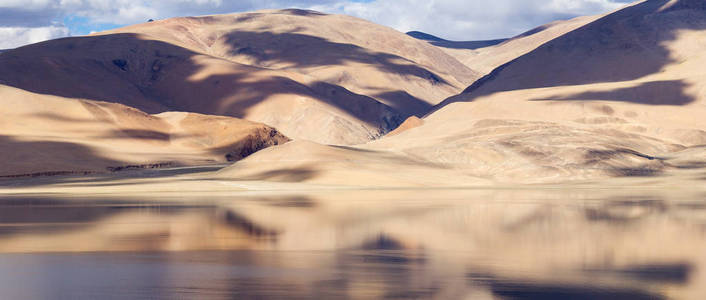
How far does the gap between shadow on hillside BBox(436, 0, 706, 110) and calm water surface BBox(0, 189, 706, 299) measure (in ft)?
334

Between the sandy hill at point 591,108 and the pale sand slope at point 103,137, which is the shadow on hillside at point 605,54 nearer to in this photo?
the sandy hill at point 591,108

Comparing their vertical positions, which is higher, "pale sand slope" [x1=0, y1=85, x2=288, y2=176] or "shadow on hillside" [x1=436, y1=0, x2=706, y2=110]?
"shadow on hillside" [x1=436, y1=0, x2=706, y2=110]

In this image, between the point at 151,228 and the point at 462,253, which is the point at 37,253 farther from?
the point at 462,253

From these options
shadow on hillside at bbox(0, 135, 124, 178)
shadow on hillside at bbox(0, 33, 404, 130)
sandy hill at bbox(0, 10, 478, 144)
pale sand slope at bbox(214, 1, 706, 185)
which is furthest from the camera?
shadow on hillside at bbox(0, 33, 404, 130)

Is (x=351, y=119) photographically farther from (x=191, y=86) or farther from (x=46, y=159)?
(x=46, y=159)

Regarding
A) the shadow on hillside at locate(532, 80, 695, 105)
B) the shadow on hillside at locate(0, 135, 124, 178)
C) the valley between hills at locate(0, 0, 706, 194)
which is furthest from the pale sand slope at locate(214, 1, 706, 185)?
the shadow on hillside at locate(0, 135, 124, 178)

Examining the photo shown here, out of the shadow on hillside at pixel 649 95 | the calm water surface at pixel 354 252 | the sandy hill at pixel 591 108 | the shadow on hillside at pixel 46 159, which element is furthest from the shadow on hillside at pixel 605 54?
the calm water surface at pixel 354 252

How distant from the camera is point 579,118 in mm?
116625

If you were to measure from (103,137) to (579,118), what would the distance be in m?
58.8

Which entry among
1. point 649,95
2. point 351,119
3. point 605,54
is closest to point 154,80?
point 351,119

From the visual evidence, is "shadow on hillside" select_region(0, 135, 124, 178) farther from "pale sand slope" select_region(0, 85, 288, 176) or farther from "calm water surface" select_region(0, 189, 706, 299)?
"calm water surface" select_region(0, 189, 706, 299)

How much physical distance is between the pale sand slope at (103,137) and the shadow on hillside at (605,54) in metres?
47.3

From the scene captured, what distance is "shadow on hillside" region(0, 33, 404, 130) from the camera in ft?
468

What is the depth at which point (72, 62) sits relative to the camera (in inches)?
5965
